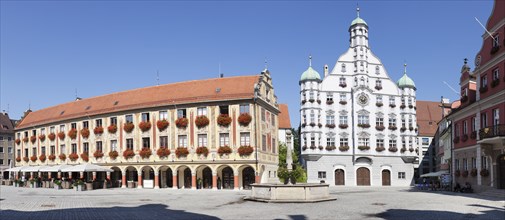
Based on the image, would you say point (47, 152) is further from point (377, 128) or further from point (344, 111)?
point (377, 128)

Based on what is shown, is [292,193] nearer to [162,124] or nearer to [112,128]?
[162,124]

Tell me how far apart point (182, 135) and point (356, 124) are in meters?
27.5

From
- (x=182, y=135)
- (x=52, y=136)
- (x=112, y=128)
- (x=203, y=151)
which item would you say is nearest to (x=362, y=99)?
(x=203, y=151)

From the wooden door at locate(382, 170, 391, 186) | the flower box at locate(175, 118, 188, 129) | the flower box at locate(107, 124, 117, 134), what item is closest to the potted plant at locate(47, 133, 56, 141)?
the flower box at locate(107, 124, 117, 134)

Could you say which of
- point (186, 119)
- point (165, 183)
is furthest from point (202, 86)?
point (165, 183)

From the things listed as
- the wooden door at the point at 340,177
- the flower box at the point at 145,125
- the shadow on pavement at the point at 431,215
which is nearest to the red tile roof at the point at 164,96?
the flower box at the point at 145,125

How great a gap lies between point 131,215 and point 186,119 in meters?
29.2

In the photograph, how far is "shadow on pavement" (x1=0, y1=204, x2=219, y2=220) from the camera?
21531 millimetres

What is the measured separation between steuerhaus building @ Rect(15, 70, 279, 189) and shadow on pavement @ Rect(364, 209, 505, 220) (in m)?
26.6

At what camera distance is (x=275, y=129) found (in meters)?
57.2

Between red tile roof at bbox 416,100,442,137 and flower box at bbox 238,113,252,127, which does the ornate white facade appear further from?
flower box at bbox 238,113,252,127

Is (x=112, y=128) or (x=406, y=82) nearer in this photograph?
(x=112, y=128)

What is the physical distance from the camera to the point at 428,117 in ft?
277

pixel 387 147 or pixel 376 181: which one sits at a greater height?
pixel 387 147
